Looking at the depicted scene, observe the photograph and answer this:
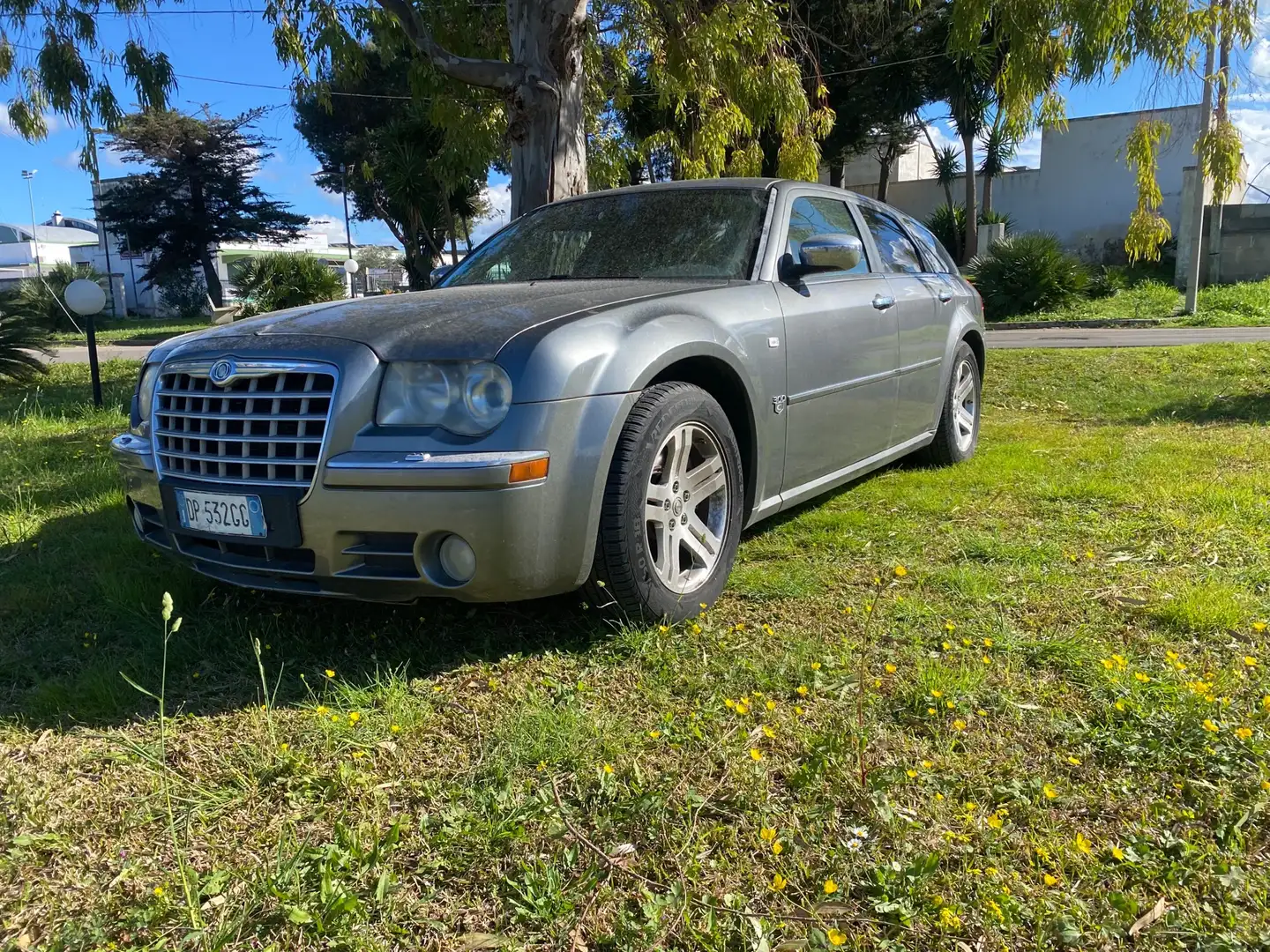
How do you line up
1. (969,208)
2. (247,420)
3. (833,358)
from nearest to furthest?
(247,420) < (833,358) < (969,208)

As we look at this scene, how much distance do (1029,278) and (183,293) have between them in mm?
35325

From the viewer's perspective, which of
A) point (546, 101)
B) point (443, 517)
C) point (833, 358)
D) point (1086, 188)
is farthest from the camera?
point (1086, 188)

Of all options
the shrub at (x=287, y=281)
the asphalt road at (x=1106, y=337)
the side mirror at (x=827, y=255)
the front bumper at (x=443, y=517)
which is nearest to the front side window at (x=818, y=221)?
the side mirror at (x=827, y=255)

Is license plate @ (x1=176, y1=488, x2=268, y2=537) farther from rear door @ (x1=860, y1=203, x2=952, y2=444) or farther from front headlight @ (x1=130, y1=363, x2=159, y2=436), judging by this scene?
rear door @ (x1=860, y1=203, x2=952, y2=444)

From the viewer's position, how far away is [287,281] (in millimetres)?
21500

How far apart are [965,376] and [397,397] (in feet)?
12.7

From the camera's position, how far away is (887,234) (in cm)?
491

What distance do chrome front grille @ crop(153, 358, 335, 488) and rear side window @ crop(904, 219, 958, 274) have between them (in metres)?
3.73

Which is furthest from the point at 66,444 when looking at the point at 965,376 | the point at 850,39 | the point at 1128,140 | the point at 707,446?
the point at 850,39

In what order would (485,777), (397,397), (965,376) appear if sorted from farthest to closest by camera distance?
(965,376) → (397,397) → (485,777)

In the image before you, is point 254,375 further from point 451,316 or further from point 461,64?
point 461,64

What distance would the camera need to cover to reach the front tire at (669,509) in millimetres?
2789

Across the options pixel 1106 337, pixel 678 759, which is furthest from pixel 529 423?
pixel 1106 337

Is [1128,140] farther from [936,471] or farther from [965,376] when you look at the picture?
[936,471]
